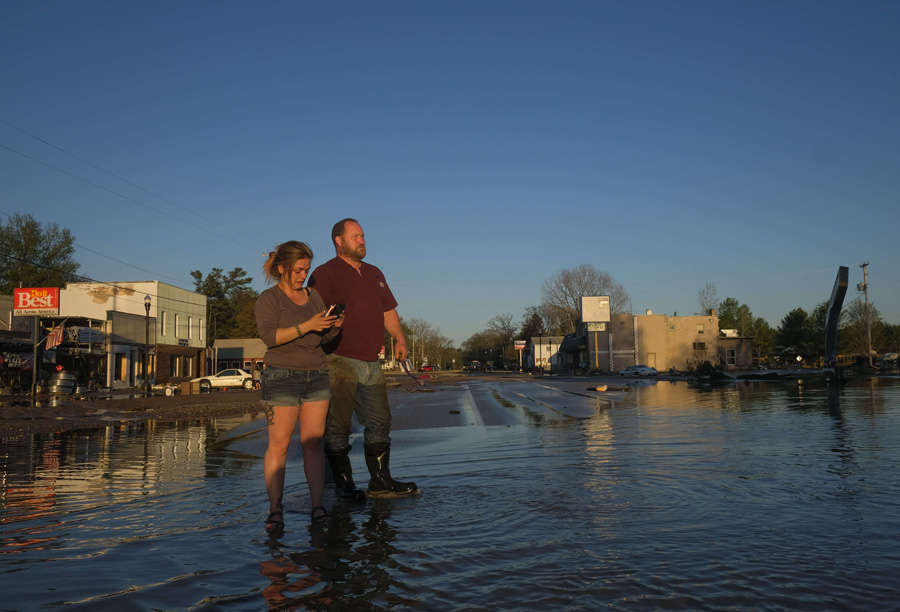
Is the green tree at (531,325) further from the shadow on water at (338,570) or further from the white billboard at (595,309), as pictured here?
the shadow on water at (338,570)

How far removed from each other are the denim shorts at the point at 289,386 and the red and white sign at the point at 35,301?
36.3m

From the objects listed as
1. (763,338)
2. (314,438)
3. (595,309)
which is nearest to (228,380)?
(314,438)

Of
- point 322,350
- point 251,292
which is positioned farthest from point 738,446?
point 251,292

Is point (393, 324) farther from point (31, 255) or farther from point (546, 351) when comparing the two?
point (546, 351)

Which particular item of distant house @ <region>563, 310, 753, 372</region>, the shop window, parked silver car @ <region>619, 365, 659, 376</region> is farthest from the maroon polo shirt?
distant house @ <region>563, 310, 753, 372</region>

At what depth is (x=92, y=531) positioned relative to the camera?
4.13m

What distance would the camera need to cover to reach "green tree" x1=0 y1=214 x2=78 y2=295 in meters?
59.4

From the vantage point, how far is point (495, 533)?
3.78m

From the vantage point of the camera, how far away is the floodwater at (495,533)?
2.83 meters

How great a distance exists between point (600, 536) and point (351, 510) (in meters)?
1.78

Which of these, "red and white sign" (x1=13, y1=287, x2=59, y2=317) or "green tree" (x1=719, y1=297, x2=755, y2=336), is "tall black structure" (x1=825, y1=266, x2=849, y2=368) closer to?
"red and white sign" (x1=13, y1=287, x2=59, y2=317)

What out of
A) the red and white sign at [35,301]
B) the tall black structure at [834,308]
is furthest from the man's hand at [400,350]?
the red and white sign at [35,301]

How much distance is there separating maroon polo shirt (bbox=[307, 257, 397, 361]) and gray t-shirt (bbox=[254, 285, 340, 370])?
45 centimetres

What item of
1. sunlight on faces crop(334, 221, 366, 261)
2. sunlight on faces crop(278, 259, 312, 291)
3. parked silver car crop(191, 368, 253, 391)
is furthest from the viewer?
parked silver car crop(191, 368, 253, 391)
